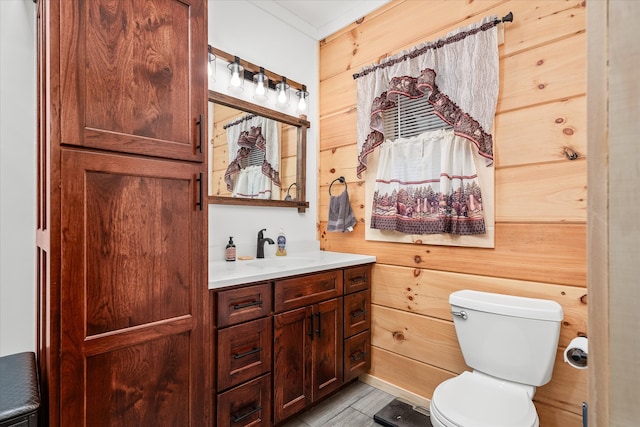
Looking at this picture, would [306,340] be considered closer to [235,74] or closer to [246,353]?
[246,353]

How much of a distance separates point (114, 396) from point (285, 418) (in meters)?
0.93

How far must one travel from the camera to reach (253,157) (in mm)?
2297

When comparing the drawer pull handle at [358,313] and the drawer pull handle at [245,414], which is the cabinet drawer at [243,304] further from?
the drawer pull handle at [358,313]

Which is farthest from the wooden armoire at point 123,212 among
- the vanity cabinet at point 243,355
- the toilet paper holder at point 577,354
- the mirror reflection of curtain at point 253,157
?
the toilet paper holder at point 577,354

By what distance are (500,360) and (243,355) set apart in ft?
4.00

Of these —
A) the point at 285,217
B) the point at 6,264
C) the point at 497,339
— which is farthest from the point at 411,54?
the point at 6,264

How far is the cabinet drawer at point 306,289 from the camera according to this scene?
5.61 feet

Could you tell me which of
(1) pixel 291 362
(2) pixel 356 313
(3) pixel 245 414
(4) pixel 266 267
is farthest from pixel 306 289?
(3) pixel 245 414

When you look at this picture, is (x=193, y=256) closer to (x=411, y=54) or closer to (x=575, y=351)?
(x=575, y=351)

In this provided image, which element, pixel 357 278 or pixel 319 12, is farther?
pixel 319 12

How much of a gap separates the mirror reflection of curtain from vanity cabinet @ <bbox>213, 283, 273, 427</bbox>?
2.83 ft

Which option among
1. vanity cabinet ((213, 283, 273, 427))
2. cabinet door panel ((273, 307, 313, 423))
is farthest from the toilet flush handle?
vanity cabinet ((213, 283, 273, 427))

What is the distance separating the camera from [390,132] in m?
2.25

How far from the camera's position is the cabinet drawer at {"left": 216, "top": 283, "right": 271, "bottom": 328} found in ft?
4.79
